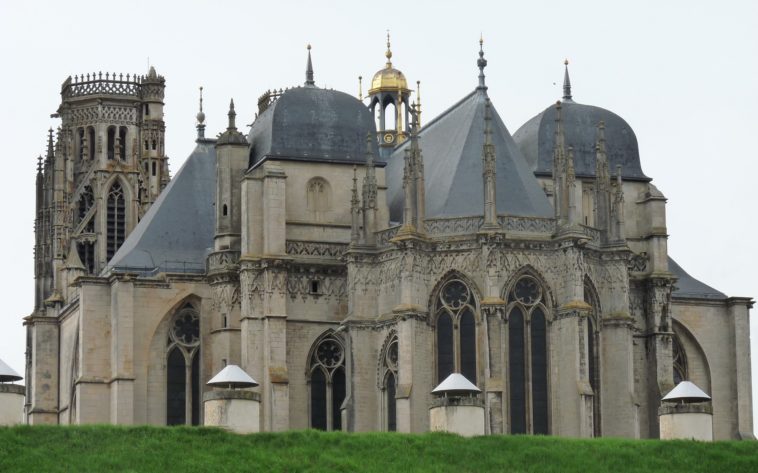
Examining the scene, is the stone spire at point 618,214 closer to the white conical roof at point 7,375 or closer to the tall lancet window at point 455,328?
the tall lancet window at point 455,328

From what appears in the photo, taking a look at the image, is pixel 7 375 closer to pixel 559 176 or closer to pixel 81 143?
pixel 559 176

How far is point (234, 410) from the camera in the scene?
7925 cm

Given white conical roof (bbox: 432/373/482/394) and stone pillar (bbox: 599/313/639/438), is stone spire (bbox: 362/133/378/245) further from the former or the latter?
white conical roof (bbox: 432/373/482/394)

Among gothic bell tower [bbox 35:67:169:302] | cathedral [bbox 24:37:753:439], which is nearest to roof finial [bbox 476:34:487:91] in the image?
cathedral [bbox 24:37:753:439]

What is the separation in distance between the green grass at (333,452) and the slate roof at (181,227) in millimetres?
28065

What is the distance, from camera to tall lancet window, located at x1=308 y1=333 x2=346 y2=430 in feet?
330

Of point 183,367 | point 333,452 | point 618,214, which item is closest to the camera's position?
point 333,452

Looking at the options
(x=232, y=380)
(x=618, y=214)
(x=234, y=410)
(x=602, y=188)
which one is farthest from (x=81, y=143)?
(x=234, y=410)

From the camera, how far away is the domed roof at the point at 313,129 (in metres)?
102

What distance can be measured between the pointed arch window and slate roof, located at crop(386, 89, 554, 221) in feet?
39.1

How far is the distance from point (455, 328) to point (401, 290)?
100 inches

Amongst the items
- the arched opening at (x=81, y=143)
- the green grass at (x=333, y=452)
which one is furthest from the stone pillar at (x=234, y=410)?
the arched opening at (x=81, y=143)

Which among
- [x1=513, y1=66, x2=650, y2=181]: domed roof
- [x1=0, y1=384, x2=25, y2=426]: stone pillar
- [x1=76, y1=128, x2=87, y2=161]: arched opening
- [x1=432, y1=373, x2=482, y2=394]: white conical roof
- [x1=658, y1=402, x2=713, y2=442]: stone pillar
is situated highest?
[x1=76, y1=128, x2=87, y2=161]: arched opening

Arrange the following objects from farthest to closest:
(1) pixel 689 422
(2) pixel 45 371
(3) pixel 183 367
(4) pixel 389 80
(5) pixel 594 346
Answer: (4) pixel 389 80, (2) pixel 45 371, (3) pixel 183 367, (5) pixel 594 346, (1) pixel 689 422
